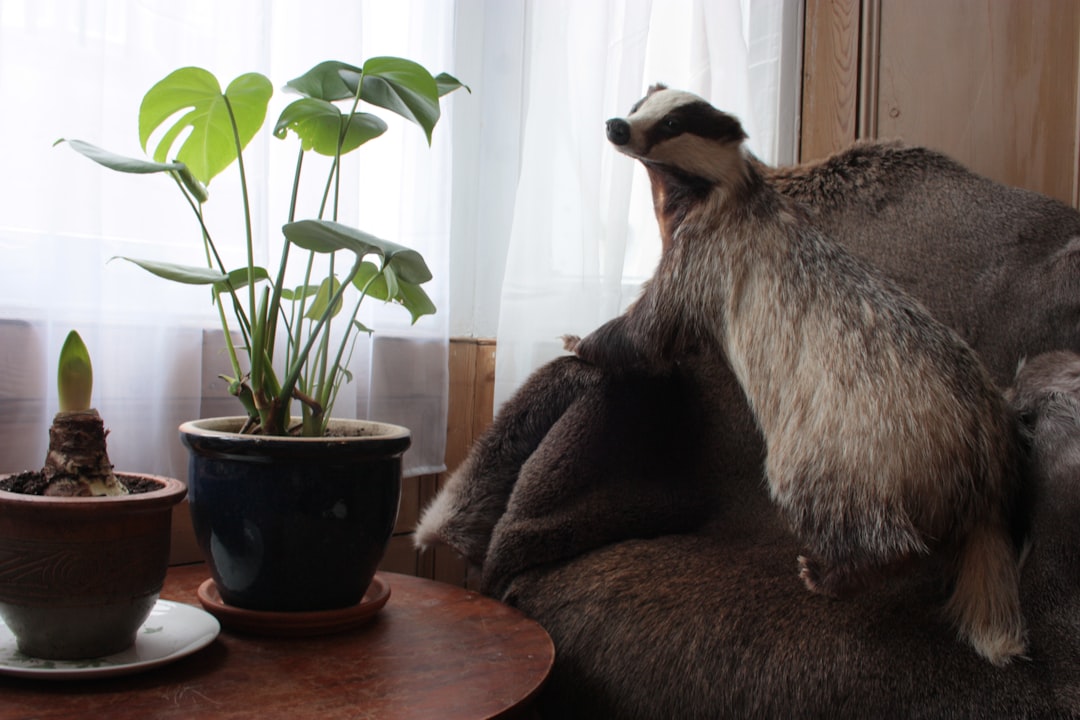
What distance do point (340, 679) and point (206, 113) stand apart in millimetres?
602

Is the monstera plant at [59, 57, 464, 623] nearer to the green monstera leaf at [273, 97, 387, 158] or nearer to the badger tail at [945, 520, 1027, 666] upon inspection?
the green monstera leaf at [273, 97, 387, 158]

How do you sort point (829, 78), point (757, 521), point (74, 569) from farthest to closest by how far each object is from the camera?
point (829, 78)
point (757, 521)
point (74, 569)

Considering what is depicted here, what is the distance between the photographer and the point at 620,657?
2.84 ft

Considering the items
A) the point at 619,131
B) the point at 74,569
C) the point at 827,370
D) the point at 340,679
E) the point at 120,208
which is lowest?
the point at 340,679

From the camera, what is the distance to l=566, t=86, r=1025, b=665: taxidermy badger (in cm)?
81

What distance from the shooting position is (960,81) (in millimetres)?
1537

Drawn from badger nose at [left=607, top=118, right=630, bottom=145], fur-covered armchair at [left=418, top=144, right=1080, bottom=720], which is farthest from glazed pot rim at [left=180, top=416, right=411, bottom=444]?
badger nose at [left=607, top=118, right=630, bottom=145]

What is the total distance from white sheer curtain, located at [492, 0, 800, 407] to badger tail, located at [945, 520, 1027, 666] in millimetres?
767

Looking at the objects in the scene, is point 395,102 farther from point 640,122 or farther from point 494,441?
point 494,441

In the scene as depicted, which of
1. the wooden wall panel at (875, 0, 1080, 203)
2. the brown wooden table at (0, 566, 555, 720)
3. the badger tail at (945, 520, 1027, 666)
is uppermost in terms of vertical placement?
the wooden wall panel at (875, 0, 1080, 203)

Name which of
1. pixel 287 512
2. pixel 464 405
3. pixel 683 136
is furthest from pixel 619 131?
pixel 464 405

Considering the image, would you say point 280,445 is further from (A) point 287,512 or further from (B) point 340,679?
(B) point 340,679

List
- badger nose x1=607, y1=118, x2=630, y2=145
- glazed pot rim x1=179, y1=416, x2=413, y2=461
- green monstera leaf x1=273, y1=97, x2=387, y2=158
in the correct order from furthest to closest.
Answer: badger nose x1=607, y1=118, x2=630, y2=145
green monstera leaf x1=273, y1=97, x2=387, y2=158
glazed pot rim x1=179, y1=416, x2=413, y2=461

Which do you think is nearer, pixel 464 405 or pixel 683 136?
pixel 683 136
